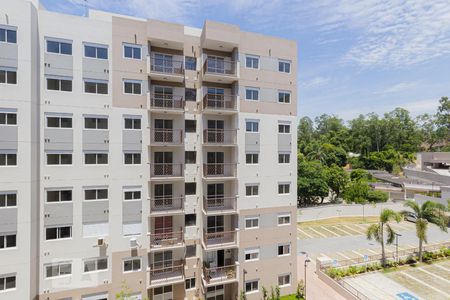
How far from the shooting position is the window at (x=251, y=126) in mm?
21422

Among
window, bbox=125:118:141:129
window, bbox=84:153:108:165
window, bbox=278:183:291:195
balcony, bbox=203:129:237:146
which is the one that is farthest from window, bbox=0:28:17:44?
window, bbox=278:183:291:195

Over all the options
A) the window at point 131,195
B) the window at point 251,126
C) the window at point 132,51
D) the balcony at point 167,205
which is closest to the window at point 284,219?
the window at point 251,126

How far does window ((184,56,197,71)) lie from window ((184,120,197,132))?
14.8ft

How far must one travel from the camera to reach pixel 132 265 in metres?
18.9

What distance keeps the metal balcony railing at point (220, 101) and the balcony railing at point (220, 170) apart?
16.0ft

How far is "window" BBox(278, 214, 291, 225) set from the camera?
22.5 meters

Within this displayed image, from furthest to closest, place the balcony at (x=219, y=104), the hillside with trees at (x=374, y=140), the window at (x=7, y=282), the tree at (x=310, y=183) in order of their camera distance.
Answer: the hillside with trees at (x=374, y=140) → the tree at (x=310, y=183) → the balcony at (x=219, y=104) → the window at (x=7, y=282)

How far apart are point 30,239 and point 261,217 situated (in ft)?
55.3

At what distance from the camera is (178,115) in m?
20.7

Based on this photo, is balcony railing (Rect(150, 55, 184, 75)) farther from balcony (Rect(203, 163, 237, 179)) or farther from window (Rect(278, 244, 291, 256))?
window (Rect(278, 244, 291, 256))

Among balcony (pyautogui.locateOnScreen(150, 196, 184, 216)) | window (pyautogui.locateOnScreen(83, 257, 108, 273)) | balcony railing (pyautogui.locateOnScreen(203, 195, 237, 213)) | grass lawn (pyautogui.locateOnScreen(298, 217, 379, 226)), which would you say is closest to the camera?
window (pyautogui.locateOnScreen(83, 257, 108, 273))

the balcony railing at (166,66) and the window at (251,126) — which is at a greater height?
the balcony railing at (166,66)

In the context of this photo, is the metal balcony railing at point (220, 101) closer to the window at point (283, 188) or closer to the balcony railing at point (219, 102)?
the balcony railing at point (219, 102)

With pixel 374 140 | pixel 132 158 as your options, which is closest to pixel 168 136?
pixel 132 158
